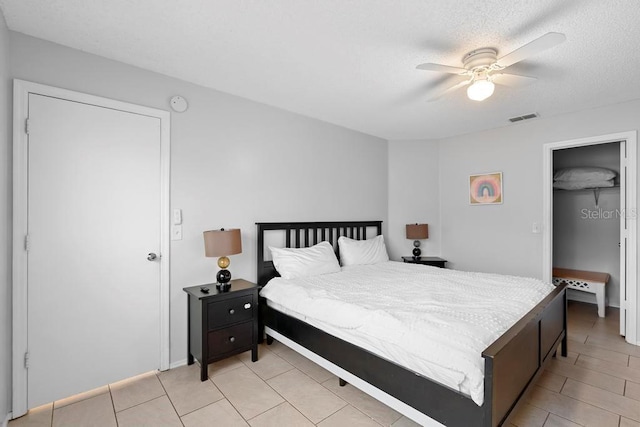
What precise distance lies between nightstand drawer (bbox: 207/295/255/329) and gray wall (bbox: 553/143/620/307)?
15.9ft

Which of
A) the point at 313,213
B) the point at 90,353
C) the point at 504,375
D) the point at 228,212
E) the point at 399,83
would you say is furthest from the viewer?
the point at 313,213

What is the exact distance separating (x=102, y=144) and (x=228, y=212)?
1.16 meters

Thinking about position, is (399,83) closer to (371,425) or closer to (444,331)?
(444,331)

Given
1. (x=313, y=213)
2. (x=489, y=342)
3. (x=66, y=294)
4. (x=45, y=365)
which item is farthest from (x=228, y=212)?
(x=489, y=342)

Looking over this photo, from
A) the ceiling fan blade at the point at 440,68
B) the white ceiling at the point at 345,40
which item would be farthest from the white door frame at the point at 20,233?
the ceiling fan blade at the point at 440,68

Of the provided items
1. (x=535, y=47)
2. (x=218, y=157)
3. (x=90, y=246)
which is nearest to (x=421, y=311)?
(x=535, y=47)

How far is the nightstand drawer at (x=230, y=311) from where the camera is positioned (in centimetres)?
253

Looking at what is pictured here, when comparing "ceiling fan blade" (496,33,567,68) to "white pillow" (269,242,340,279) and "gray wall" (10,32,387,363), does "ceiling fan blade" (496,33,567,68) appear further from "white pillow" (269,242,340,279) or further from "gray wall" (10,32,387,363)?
"white pillow" (269,242,340,279)

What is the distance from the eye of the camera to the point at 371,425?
1929 mm

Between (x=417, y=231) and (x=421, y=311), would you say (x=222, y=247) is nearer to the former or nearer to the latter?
(x=421, y=311)

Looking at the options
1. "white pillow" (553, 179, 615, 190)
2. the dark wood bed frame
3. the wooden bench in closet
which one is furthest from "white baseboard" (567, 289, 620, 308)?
the dark wood bed frame

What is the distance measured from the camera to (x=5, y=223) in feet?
6.45

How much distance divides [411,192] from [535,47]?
3.13 m

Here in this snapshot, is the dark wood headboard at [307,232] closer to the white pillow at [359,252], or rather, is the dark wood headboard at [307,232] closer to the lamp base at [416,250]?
the white pillow at [359,252]
